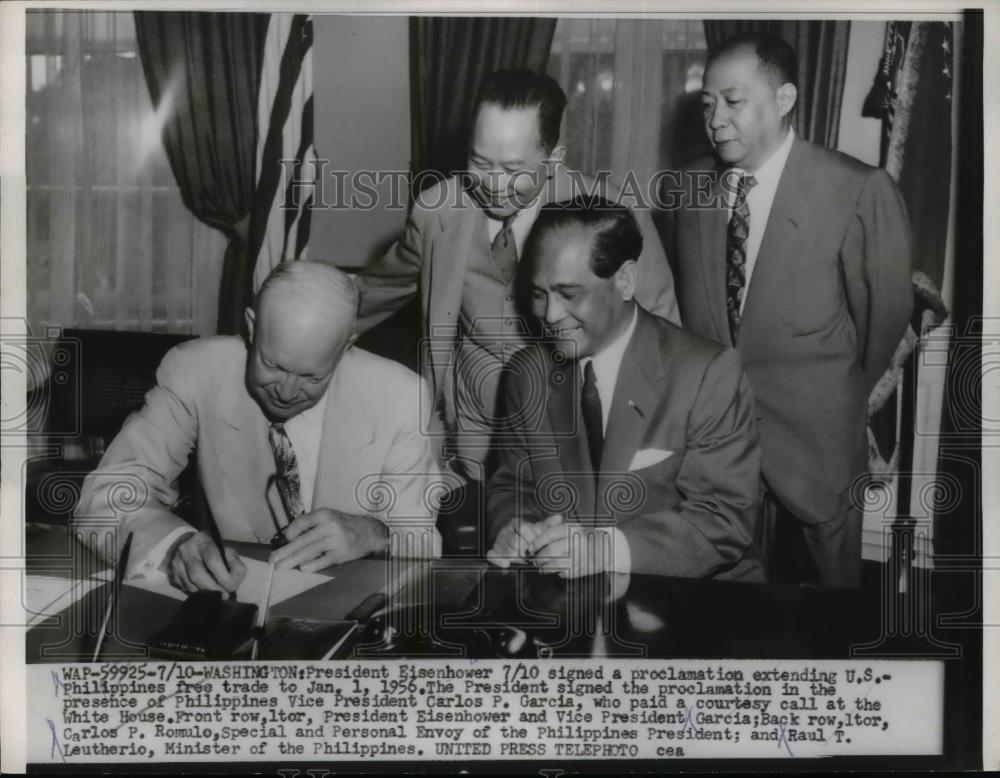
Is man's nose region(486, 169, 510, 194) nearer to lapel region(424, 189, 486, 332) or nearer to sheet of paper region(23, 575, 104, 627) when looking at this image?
lapel region(424, 189, 486, 332)

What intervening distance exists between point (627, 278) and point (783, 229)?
436 mm

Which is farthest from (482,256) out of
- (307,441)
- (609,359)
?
(307,441)

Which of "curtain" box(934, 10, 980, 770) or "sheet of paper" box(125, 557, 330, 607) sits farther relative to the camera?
"curtain" box(934, 10, 980, 770)

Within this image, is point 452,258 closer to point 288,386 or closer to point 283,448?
point 288,386

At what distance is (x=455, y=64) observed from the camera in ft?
8.66

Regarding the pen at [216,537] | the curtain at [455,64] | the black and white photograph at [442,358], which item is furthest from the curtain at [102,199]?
the curtain at [455,64]

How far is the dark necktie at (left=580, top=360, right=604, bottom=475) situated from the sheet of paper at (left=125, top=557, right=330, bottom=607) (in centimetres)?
77

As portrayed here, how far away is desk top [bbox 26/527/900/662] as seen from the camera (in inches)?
103

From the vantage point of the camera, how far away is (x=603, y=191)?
2652mm

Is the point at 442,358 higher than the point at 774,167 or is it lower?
lower

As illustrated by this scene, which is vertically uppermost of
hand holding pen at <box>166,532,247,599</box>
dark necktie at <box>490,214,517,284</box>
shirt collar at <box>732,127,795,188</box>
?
shirt collar at <box>732,127,795,188</box>

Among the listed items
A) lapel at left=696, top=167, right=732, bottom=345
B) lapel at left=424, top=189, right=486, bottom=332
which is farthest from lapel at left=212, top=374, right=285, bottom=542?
lapel at left=696, top=167, right=732, bottom=345

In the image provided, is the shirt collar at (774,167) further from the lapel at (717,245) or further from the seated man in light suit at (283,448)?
the seated man in light suit at (283,448)

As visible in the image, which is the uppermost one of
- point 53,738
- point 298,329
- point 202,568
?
point 298,329
